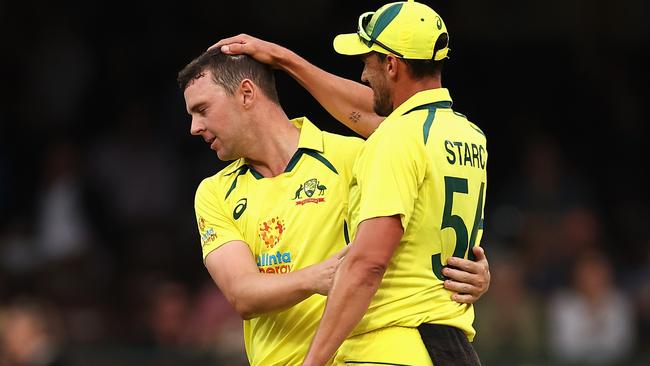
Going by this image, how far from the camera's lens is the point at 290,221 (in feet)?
17.5

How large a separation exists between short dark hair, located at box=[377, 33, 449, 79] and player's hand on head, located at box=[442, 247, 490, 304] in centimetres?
68

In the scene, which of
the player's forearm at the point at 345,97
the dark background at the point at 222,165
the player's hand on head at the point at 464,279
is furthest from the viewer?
the dark background at the point at 222,165

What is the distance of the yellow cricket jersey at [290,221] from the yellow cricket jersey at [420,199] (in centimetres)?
33

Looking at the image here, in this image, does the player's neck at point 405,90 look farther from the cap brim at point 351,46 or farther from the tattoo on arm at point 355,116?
the tattoo on arm at point 355,116

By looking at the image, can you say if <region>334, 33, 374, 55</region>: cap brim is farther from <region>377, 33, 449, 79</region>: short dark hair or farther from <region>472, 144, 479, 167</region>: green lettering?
<region>472, 144, 479, 167</region>: green lettering

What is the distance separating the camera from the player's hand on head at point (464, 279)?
16.2 ft
